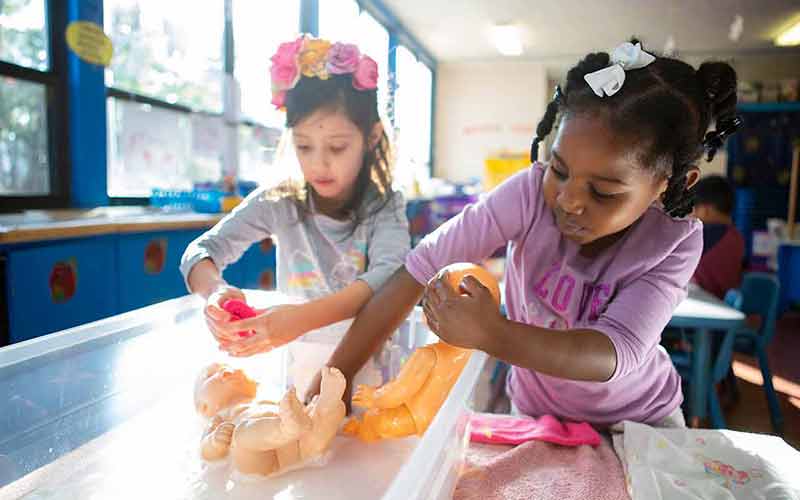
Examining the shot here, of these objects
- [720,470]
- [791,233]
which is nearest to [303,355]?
[720,470]

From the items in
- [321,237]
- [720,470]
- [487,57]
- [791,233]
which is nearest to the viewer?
[720,470]

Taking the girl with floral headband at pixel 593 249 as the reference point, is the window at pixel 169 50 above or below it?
above

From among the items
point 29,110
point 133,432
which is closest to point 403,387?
point 133,432

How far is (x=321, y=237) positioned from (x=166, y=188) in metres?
1.94

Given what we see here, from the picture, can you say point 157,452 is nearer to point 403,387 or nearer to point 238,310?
point 238,310

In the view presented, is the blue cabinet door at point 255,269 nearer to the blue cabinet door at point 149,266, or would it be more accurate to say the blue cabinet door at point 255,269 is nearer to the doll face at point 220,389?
the blue cabinet door at point 149,266

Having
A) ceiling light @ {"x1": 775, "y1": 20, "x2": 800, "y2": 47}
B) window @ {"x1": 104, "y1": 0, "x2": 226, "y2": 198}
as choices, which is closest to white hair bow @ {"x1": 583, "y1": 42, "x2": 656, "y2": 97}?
window @ {"x1": 104, "y1": 0, "x2": 226, "y2": 198}

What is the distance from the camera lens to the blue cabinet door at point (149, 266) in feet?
6.22

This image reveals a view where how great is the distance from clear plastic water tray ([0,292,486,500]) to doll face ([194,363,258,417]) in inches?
1.4

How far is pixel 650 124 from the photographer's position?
59 cm

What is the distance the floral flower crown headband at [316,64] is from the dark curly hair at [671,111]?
46 cm

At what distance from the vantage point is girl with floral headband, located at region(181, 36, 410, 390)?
890mm

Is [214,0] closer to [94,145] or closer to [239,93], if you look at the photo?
[239,93]

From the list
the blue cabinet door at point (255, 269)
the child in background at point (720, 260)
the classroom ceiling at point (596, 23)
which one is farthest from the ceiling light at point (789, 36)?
the blue cabinet door at point (255, 269)
